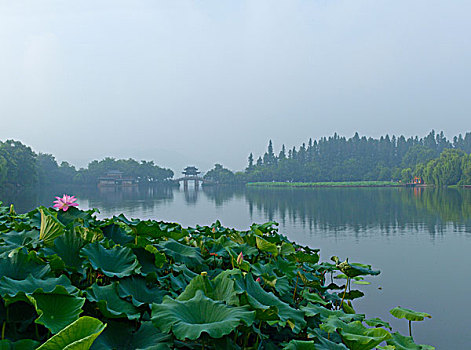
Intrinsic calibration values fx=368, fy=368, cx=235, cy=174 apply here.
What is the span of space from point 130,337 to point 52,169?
194 ft

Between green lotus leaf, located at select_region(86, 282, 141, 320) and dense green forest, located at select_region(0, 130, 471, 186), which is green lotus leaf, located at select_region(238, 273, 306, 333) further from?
dense green forest, located at select_region(0, 130, 471, 186)

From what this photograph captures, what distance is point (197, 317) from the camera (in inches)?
38.6

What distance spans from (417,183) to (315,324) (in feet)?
179

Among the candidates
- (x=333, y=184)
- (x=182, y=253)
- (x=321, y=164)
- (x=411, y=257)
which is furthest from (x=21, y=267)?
(x=321, y=164)

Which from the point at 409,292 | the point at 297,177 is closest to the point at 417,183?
the point at 297,177

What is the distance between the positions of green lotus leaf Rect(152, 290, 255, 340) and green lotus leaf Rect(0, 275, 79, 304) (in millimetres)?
256

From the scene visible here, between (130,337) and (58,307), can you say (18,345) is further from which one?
(130,337)

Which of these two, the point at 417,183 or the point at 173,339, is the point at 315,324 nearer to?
the point at 173,339

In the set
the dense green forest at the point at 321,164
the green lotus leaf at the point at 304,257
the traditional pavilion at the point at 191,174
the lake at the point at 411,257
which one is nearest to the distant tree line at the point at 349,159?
the dense green forest at the point at 321,164

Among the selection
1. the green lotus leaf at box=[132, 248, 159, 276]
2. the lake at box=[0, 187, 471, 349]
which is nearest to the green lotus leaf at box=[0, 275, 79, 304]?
the green lotus leaf at box=[132, 248, 159, 276]

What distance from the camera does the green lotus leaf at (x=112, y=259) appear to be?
125 centimetres

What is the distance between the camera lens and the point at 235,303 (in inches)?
41.3

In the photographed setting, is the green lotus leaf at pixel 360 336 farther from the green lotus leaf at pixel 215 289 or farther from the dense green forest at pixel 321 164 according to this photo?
the dense green forest at pixel 321 164

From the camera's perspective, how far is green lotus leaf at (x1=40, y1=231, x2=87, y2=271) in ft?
4.42
